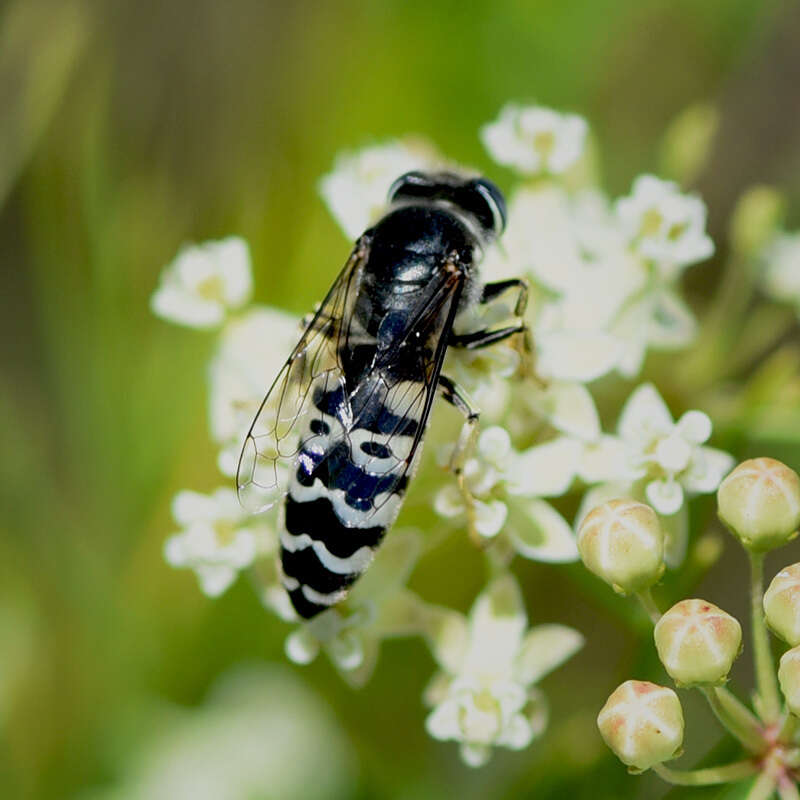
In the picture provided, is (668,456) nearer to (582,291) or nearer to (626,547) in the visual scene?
(626,547)

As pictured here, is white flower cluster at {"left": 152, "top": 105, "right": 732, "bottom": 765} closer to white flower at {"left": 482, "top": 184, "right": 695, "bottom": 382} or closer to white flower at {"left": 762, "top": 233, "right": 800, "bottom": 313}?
white flower at {"left": 482, "top": 184, "right": 695, "bottom": 382}

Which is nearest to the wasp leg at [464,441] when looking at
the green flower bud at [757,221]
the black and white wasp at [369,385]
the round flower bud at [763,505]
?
the black and white wasp at [369,385]

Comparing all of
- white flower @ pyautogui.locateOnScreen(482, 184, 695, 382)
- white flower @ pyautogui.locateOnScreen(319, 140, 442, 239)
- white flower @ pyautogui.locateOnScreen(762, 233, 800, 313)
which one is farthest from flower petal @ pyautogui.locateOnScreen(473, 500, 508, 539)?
white flower @ pyautogui.locateOnScreen(762, 233, 800, 313)

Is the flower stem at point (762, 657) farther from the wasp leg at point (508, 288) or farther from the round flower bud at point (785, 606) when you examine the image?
the wasp leg at point (508, 288)

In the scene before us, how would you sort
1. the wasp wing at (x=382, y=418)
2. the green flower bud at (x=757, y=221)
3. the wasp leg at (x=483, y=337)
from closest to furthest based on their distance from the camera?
the wasp wing at (x=382, y=418), the wasp leg at (x=483, y=337), the green flower bud at (x=757, y=221)

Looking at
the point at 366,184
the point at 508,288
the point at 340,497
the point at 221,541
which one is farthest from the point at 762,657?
the point at 366,184

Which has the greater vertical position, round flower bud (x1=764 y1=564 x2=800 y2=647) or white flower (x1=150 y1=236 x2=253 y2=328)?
white flower (x1=150 y1=236 x2=253 y2=328)
